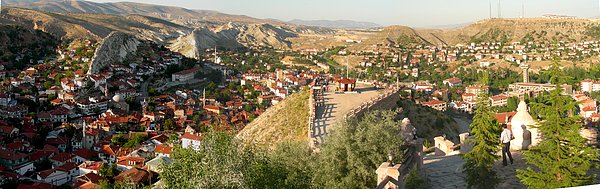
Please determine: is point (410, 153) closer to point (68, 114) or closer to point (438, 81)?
point (68, 114)

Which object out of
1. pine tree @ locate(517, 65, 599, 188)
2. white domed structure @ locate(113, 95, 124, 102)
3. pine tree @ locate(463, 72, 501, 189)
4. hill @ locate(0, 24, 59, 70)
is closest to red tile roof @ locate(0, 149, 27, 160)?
white domed structure @ locate(113, 95, 124, 102)

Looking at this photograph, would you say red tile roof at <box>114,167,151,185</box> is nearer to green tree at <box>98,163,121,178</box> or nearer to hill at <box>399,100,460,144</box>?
green tree at <box>98,163,121,178</box>

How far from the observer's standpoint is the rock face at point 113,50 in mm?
27266

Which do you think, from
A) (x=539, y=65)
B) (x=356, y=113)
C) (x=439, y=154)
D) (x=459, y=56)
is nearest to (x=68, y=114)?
(x=356, y=113)

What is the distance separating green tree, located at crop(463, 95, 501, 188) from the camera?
4.33 metres

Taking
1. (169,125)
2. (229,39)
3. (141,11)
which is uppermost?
(141,11)

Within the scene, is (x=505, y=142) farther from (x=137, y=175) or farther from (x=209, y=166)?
(x=137, y=175)

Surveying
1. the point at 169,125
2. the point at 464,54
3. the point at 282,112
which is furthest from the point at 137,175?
the point at 464,54

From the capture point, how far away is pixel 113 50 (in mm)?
29234

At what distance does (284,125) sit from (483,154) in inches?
186

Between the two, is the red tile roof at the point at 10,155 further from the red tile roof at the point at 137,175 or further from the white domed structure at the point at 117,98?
the white domed structure at the point at 117,98

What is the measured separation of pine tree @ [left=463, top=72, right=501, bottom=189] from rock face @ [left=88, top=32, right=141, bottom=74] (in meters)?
24.2

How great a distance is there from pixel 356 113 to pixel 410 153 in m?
2.85

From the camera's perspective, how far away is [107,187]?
11.2 meters
